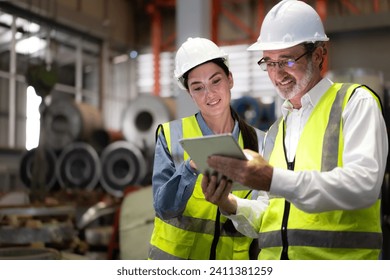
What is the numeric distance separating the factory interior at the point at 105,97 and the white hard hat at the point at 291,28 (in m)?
0.24

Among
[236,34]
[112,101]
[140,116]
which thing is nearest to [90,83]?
[112,101]

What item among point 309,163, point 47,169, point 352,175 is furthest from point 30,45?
point 352,175

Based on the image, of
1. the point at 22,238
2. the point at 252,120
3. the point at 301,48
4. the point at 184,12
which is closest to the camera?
the point at 301,48

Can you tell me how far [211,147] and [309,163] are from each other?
0.84 ft

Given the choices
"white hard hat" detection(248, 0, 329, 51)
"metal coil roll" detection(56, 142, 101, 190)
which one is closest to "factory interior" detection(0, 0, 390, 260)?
"metal coil roll" detection(56, 142, 101, 190)

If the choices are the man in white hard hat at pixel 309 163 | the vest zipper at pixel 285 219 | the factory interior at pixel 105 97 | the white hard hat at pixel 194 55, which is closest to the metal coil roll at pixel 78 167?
the factory interior at pixel 105 97

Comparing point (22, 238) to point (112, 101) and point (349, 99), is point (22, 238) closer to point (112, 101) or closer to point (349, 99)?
point (349, 99)

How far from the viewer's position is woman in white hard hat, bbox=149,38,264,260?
1.45 m

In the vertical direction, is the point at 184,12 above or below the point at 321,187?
above

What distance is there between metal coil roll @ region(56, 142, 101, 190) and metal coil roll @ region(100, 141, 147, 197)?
93 mm

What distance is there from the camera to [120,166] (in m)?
5.71

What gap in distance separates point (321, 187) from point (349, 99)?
232 mm

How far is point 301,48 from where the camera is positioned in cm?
123
